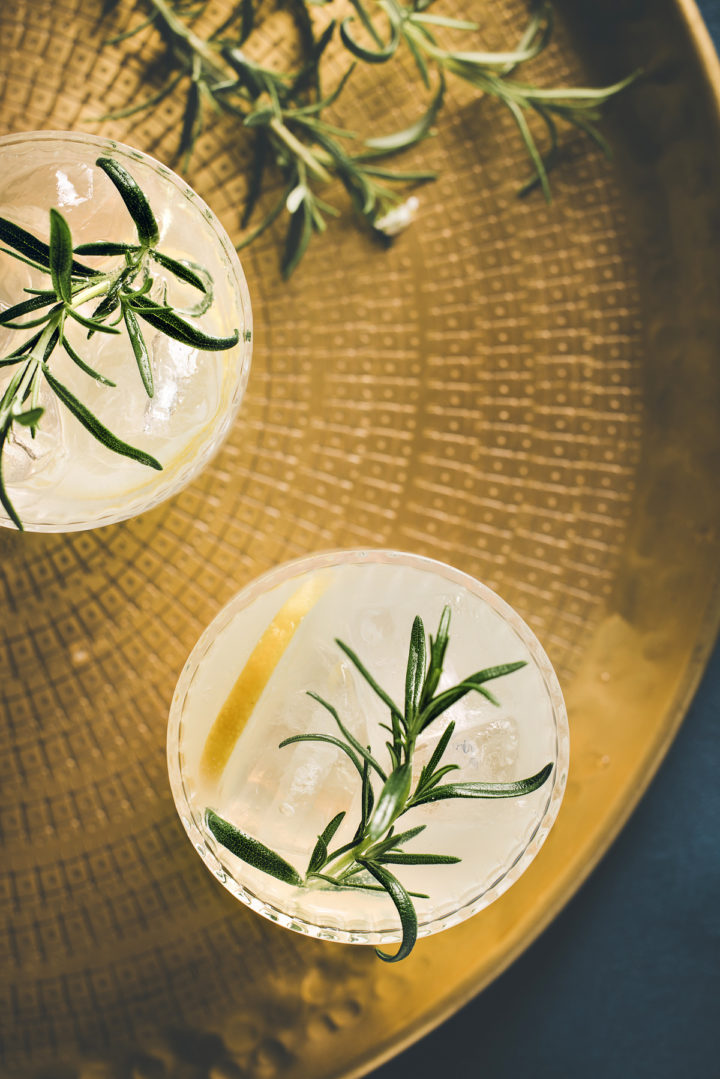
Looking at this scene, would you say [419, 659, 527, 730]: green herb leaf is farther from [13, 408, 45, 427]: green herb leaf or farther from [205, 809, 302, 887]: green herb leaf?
Result: [13, 408, 45, 427]: green herb leaf

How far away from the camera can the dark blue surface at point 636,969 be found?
3.59 feet

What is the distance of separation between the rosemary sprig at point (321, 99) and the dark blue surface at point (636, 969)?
76 centimetres

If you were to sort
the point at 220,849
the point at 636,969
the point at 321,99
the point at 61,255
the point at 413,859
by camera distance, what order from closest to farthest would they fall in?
the point at 61,255, the point at 413,859, the point at 220,849, the point at 321,99, the point at 636,969

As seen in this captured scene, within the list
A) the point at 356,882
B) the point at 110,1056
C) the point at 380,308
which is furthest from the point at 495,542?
the point at 110,1056

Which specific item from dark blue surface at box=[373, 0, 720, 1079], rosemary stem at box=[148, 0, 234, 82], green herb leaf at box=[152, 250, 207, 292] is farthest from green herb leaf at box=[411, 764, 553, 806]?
rosemary stem at box=[148, 0, 234, 82]

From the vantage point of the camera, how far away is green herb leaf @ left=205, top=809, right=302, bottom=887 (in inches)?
24.7

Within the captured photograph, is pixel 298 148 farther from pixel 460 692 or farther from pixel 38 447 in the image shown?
pixel 460 692

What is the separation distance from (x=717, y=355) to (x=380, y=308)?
40cm

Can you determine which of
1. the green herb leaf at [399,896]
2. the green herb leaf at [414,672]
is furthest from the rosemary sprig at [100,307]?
the green herb leaf at [399,896]

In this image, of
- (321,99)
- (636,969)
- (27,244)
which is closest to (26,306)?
(27,244)

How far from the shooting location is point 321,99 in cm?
86

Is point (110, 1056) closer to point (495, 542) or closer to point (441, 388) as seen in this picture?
point (495, 542)

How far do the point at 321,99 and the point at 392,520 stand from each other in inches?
18.4

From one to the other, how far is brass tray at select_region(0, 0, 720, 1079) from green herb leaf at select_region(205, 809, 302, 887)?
0.82ft
